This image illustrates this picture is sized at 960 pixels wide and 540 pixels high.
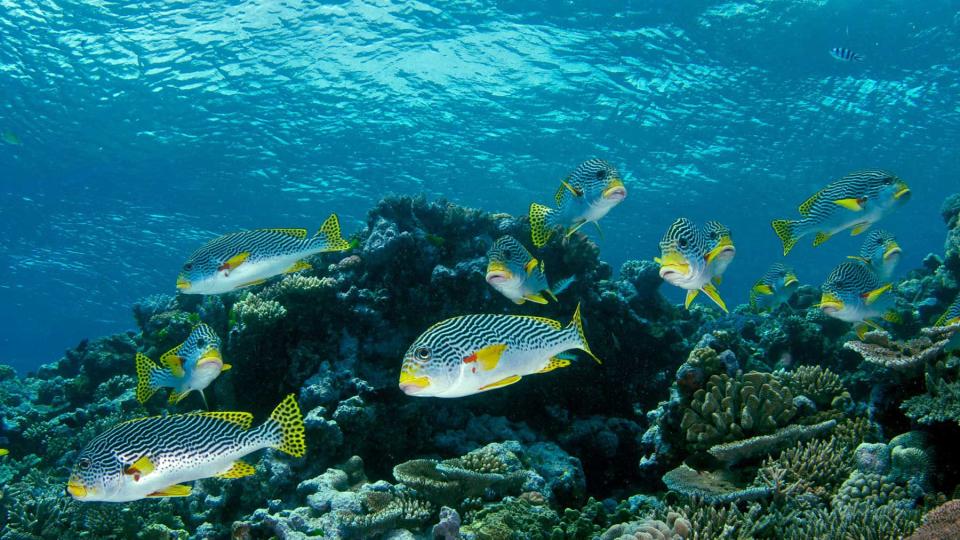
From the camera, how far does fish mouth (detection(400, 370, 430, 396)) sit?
3.17m

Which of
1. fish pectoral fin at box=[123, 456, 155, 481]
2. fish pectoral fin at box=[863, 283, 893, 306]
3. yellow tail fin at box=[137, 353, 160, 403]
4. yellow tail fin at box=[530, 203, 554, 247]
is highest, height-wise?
yellow tail fin at box=[530, 203, 554, 247]

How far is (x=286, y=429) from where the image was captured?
14.6 feet

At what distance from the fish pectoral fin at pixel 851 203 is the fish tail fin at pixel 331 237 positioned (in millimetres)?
5419

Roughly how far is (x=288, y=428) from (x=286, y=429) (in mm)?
18

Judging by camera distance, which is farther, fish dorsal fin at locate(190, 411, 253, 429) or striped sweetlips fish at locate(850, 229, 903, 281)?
striped sweetlips fish at locate(850, 229, 903, 281)

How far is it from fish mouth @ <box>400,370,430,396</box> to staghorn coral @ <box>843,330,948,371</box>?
5.33 meters

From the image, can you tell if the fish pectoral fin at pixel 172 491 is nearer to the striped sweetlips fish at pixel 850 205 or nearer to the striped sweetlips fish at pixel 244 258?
the striped sweetlips fish at pixel 244 258

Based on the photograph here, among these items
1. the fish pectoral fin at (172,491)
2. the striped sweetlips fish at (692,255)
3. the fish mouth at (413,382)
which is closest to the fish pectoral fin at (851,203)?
the striped sweetlips fish at (692,255)

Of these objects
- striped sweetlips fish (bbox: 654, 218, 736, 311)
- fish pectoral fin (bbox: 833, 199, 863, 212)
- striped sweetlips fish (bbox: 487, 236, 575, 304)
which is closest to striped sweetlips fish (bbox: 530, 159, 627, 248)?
striped sweetlips fish (bbox: 487, 236, 575, 304)

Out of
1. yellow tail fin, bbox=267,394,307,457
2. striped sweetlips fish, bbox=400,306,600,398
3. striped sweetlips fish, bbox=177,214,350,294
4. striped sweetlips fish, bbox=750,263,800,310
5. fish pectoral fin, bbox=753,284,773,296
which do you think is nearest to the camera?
striped sweetlips fish, bbox=400,306,600,398

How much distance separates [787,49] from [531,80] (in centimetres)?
1100

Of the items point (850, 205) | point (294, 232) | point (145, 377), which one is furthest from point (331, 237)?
point (850, 205)

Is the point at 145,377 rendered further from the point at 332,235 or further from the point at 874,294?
the point at 874,294

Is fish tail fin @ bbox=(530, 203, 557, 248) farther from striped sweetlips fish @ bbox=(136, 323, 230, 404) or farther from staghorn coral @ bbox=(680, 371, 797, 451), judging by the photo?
striped sweetlips fish @ bbox=(136, 323, 230, 404)
